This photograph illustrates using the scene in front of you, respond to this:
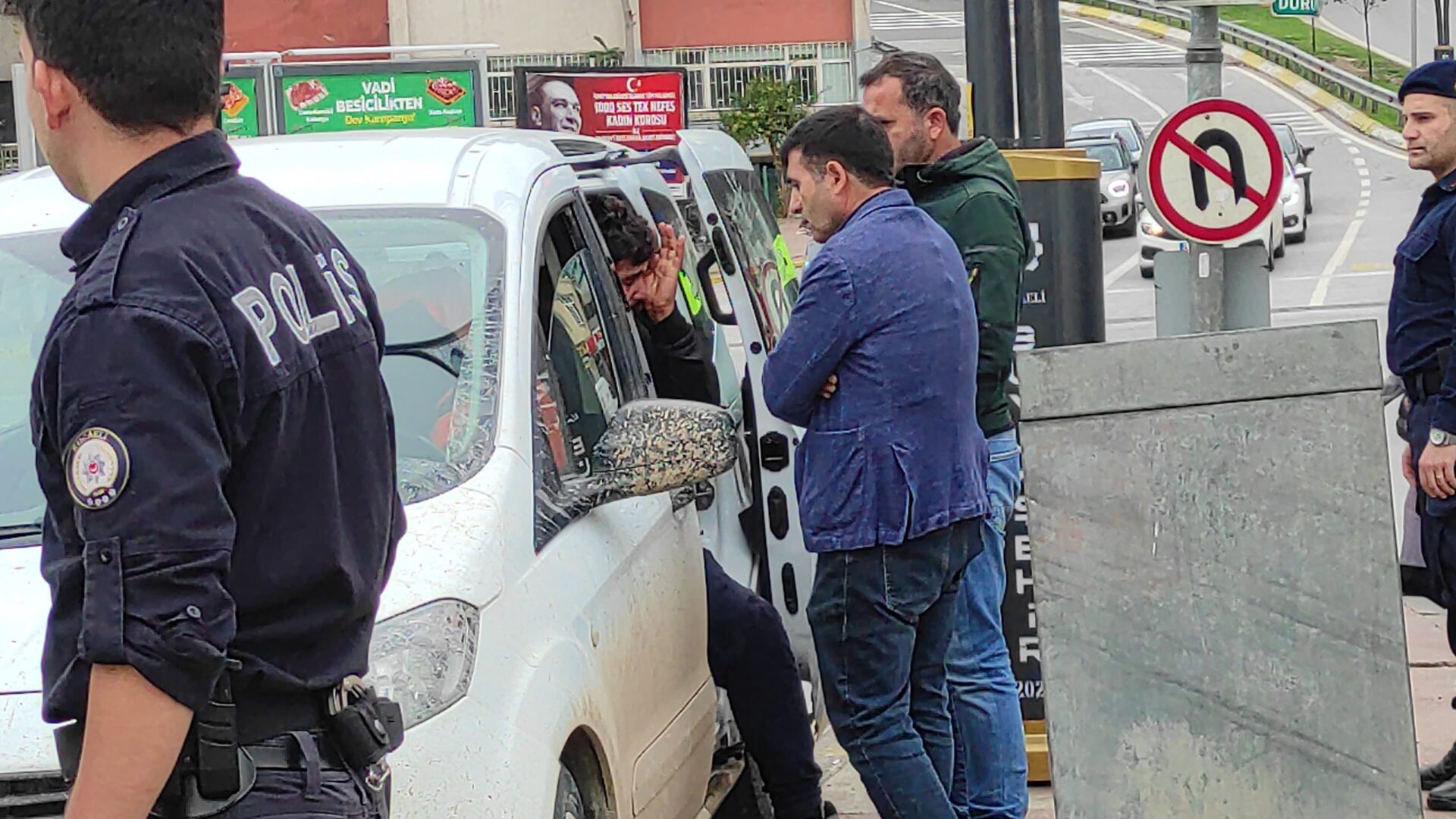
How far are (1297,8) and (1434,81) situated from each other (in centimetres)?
546

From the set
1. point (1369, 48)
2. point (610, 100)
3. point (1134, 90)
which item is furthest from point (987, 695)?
point (1369, 48)

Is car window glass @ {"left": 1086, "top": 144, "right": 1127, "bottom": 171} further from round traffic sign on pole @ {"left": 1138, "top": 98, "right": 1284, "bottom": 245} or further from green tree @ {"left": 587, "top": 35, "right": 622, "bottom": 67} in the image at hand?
round traffic sign on pole @ {"left": 1138, "top": 98, "right": 1284, "bottom": 245}

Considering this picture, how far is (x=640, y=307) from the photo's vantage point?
486cm

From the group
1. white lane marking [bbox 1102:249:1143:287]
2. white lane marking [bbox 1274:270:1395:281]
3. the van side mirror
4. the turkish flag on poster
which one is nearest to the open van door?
the van side mirror

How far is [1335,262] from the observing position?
24406 millimetres

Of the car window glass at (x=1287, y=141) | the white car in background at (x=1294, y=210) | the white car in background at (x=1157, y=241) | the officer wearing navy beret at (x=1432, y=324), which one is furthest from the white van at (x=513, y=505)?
the car window glass at (x=1287, y=141)

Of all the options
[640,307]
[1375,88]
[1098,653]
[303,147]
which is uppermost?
[1375,88]

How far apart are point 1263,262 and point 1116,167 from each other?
21131 mm

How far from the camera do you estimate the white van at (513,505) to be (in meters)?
3.04

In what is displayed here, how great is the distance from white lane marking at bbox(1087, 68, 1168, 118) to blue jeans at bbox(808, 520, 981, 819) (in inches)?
1541

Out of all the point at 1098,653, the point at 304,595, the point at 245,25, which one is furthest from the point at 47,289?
the point at 245,25

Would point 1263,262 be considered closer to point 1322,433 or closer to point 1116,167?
point 1322,433

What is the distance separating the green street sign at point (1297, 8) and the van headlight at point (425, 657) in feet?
24.6

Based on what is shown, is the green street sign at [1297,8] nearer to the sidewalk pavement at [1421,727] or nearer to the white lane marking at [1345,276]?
the sidewalk pavement at [1421,727]
